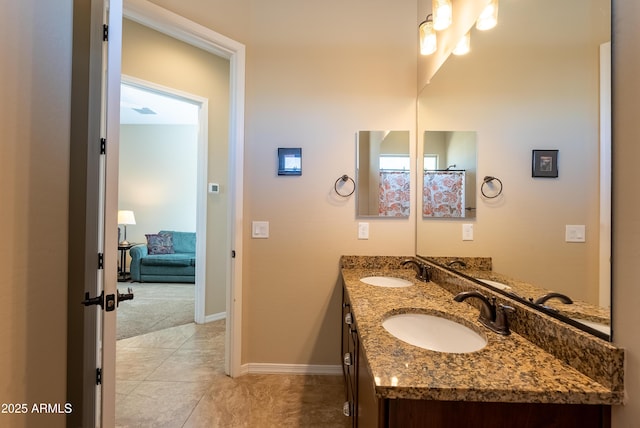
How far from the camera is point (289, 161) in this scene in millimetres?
2053

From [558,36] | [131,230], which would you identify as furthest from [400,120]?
[131,230]

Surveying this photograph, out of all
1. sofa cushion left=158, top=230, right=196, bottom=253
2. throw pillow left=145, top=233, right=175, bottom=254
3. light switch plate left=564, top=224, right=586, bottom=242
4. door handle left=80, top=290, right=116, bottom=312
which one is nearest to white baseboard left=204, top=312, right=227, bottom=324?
door handle left=80, top=290, right=116, bottom=312

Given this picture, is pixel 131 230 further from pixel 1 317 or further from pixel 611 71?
pixel 611 71

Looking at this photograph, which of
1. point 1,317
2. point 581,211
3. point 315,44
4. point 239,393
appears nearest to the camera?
point 1,317

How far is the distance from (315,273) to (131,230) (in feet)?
17.1

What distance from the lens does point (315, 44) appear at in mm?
2059

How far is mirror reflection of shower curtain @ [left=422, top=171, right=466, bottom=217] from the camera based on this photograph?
5.29ft

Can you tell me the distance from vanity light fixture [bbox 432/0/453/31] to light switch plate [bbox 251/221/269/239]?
5.59 feet

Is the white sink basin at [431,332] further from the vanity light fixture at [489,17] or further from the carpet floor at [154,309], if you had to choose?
the carpet floor at [154,309]

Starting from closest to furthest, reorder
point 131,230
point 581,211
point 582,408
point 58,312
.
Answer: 1. point 582,408
2. point 581,211
3. point 58,312
4. point 131,230

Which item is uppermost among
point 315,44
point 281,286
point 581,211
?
point 315,44

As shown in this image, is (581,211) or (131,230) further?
(131,230)

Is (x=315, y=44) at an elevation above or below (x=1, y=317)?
above

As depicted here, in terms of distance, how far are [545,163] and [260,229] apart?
67.2 inches
